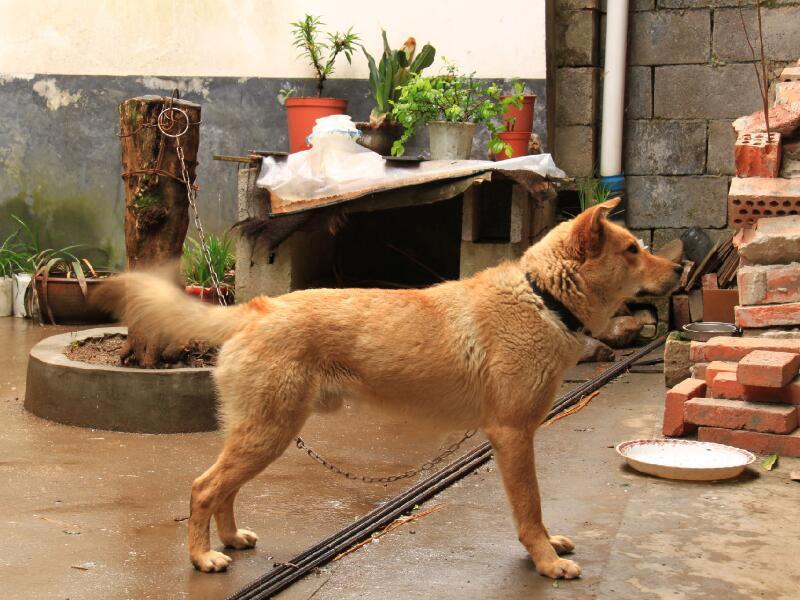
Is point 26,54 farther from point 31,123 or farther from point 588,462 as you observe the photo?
point 588,462

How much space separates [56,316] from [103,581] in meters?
5.86

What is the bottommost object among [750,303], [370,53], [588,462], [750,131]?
[588,462]

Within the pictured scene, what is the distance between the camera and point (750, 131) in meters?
6.62

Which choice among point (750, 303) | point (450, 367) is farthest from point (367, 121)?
point (450, 367)

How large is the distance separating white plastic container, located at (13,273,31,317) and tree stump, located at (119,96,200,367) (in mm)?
3676

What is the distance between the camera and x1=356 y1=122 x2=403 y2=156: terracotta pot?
8672 millimetres

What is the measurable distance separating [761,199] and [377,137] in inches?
144

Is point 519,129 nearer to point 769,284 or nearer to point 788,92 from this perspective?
point 788,92

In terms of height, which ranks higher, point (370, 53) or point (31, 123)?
point (370, 53)

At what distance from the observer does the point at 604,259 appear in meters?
4.02

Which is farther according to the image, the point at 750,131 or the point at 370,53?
the point at 370,53

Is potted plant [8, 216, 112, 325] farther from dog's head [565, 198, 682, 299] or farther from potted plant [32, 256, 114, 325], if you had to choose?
dog's head [565, 198, 682, 299]

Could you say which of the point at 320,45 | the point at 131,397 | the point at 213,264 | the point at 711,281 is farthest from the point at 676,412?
the point at 320,45

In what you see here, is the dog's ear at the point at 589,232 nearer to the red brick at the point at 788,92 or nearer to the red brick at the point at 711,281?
the red brick at the point at 788,92
